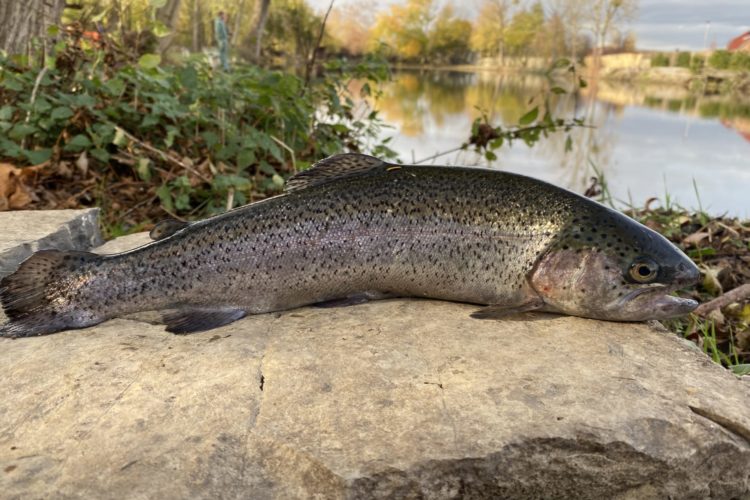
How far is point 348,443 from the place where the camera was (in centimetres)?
199

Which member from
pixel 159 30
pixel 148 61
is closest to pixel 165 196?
pixel 148 61

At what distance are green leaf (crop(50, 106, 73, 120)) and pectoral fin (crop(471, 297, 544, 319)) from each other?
416 centimetres

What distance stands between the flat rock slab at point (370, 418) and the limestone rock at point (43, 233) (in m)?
0.87

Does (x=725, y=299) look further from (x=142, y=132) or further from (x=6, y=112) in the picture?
(x=6, y=112)

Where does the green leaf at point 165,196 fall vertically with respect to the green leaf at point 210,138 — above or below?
below

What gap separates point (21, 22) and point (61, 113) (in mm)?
2211

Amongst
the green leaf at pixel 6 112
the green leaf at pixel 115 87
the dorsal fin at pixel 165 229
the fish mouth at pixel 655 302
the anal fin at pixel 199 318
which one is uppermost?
the green leaf at pixel 115 87

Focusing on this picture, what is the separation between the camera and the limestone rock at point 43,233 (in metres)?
3.39

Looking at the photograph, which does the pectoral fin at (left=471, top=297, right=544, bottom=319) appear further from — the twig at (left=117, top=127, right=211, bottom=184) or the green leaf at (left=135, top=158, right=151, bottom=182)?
the green leaf at (left=135, top=158, right=151, bottom=182)

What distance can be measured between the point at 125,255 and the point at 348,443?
1.48 metres

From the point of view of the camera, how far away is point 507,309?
9.40 ft

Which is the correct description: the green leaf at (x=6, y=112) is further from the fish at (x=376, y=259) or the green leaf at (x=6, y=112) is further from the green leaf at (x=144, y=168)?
the fish at (x=376, y=259)

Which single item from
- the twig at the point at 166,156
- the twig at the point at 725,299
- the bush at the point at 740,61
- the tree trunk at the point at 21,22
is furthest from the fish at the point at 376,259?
the bush at the point at 740,61

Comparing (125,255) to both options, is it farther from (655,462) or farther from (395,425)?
(655,462)
